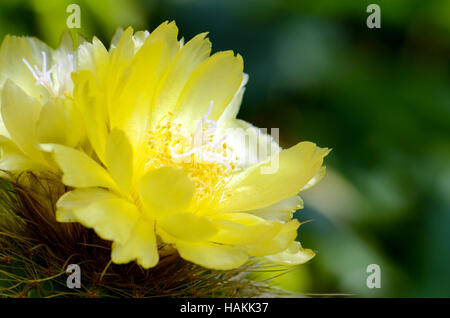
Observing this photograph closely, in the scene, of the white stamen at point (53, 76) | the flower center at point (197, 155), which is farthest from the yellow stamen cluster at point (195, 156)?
the white stamen at point (53, 76)

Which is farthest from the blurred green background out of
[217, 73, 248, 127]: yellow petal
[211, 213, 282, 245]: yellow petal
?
[211, 213, 282, 245]: yellow petal

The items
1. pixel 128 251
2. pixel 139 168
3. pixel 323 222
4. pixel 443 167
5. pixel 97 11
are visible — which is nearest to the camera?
pixel 128 251

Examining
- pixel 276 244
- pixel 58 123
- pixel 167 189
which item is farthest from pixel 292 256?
pixel 58 123

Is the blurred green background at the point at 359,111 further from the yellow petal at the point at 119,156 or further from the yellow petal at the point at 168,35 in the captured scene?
the yellow petal at the point at 119,156

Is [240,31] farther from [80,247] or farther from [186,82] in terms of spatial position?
[80,247]

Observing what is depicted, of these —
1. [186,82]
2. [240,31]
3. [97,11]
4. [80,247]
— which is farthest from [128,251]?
[240,31]

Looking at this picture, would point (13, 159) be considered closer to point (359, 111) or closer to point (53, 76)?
point (53, 76)
